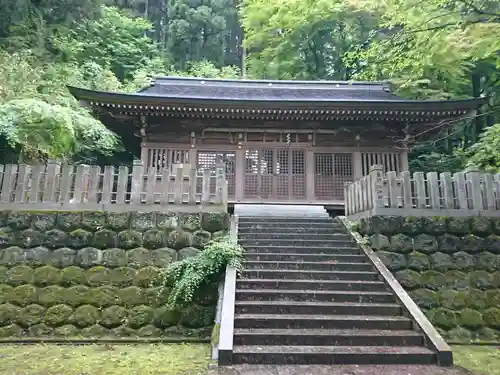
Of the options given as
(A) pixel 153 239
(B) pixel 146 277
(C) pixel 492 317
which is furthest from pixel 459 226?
(B) pixel 146 277

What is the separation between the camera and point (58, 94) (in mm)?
12086

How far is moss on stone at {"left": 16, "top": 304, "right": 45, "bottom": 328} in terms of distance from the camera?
5.93m

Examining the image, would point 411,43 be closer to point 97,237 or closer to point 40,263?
point 97,237

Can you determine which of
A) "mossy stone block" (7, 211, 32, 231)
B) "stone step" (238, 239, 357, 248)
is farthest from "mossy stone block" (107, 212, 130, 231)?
"stone step" (238, 239, 357, 248)

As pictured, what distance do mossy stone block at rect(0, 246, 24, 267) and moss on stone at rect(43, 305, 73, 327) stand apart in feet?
3.55

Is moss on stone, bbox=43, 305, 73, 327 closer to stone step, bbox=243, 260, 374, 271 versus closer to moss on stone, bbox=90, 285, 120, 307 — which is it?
moss on stone, bbox=90, 285, 120, 307

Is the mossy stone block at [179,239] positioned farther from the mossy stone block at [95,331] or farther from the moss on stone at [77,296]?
the mossy stone block at [95,331]

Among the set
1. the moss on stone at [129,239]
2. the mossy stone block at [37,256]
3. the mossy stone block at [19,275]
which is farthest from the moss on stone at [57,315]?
the moss on stone at [129,239]

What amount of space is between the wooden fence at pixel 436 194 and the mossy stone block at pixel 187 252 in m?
3.50

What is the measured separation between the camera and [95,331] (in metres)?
5.91

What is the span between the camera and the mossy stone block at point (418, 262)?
21.6 feet

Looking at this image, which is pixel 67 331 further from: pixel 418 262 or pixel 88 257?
pixel 418 262

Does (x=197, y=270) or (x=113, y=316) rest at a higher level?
(x=197, y=270)

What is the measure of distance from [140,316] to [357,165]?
8682mm
